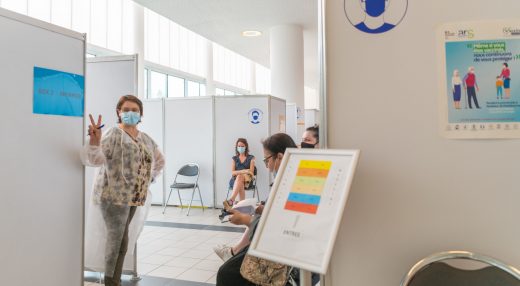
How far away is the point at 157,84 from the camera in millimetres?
9945

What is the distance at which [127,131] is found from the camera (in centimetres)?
271

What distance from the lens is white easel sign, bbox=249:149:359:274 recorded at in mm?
997

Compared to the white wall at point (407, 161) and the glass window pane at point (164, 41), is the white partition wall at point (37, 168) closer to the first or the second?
the white wall at point (407, 161)

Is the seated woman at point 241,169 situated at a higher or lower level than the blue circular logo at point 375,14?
lower

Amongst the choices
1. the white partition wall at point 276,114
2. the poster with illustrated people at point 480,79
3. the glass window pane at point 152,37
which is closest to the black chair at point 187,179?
the white partition wall at point 276,114

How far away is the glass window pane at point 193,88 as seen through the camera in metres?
11.6

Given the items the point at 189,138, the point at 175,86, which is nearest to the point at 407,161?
the point at 189,138

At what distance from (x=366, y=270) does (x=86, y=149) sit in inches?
72.7

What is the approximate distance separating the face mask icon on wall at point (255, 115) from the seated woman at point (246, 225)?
383cm

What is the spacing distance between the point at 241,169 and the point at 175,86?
19.2 ft

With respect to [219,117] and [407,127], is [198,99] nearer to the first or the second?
[219,117]

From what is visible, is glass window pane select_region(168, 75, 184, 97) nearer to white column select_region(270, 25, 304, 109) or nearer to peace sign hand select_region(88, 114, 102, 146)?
white column select_region(270, 25, 304, 109)

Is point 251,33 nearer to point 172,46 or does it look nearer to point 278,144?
point 172,46

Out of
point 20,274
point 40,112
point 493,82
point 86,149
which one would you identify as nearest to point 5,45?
point 40,112
